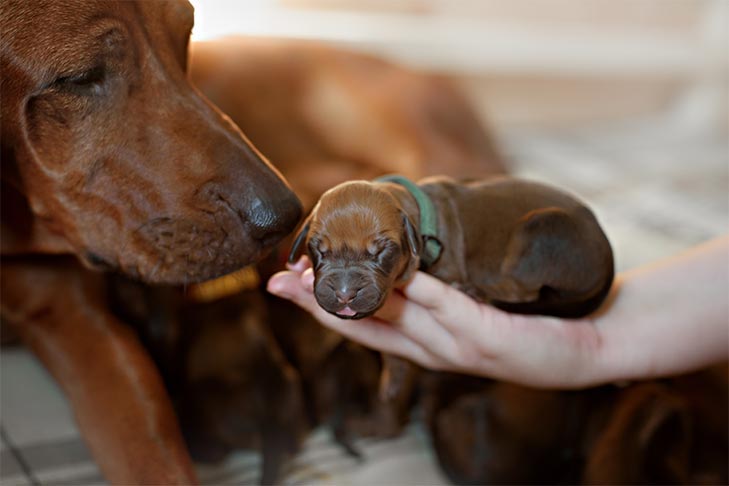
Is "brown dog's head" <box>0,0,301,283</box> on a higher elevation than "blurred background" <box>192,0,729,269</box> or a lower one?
higher

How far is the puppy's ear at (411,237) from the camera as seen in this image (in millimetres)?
1071

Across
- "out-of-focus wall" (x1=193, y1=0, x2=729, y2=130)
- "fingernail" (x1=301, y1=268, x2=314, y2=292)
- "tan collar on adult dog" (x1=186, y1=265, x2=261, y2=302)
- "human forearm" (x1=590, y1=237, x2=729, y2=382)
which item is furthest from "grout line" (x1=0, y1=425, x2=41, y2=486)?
"out-of-focus wall" (x1=193, y1=0, x2=729, y2=130)

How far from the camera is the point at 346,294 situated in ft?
3.31

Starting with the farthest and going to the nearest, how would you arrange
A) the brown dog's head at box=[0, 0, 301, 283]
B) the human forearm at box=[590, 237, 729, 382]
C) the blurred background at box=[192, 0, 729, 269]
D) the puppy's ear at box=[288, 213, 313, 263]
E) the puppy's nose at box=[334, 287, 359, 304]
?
the blurred background at box=[192, 0, 729, 269] → the human forearm at box=[590, 237, 729, 382] → the brown dog's head at box=[0, 0, 301, 283] → the puppy's ear at box=[288, 213, 313, 263] → the puppy's nose at box=[334, 287, 359, 304]

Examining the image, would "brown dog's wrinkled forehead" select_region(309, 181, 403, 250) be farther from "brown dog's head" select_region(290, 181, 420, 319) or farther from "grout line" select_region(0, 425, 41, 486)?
"grout line" select_region(0, 425, 41, 486)

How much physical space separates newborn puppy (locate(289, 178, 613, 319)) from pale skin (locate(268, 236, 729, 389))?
0.15 ft

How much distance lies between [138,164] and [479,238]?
1.73 ft

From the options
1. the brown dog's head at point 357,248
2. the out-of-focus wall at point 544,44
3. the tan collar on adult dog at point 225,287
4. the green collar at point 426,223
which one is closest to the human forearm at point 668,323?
the green collar at point 426,223

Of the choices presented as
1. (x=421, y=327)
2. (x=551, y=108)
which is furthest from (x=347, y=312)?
(x=551, y=108)

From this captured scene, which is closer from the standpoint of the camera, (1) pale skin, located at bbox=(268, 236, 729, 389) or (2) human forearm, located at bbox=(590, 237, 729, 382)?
(1) pale skin, located at bbox=(268, 236, 729, 389)

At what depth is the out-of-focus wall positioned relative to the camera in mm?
2924

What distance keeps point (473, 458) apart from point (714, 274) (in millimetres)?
509

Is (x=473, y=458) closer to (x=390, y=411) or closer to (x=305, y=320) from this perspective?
(x=390, y=411)

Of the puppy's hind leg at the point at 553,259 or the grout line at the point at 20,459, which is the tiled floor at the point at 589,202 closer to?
the grout line at the point at 20,459
